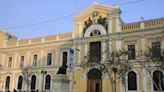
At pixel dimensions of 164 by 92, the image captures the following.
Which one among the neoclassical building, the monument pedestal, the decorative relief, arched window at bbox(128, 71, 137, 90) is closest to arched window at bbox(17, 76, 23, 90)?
the neoclassical building

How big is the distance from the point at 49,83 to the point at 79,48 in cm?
761

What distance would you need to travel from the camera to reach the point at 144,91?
28859 mm

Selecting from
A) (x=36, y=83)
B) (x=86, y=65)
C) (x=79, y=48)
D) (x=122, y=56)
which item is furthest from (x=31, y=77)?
(x=122, y=56)

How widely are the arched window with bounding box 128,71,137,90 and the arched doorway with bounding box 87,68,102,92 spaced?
4.15 meters

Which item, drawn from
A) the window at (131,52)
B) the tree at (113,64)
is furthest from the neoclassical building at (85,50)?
the tree at (113,64)

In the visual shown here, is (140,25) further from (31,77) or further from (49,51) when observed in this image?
(31,77)

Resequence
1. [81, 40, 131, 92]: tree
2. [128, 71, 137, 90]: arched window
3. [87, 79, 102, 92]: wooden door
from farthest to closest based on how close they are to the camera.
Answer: [87, 79, 102, 92]: wooden door
[128, 71, 137, 90]: arched window
[81, 40, 131, 92]: tree

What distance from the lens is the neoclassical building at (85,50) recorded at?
1185 inches

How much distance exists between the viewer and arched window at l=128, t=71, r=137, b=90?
29953 millimetres

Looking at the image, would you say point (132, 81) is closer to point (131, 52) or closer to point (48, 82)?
point (131, 52)

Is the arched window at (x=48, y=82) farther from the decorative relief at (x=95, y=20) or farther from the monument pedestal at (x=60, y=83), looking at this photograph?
the monument pedestal at (x=60, y=83)

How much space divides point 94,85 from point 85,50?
5.36 m

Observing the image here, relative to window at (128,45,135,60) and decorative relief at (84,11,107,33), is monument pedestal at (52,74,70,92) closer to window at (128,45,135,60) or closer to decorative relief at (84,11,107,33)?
window at (128,45,135,60)

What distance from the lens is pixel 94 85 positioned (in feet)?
107
